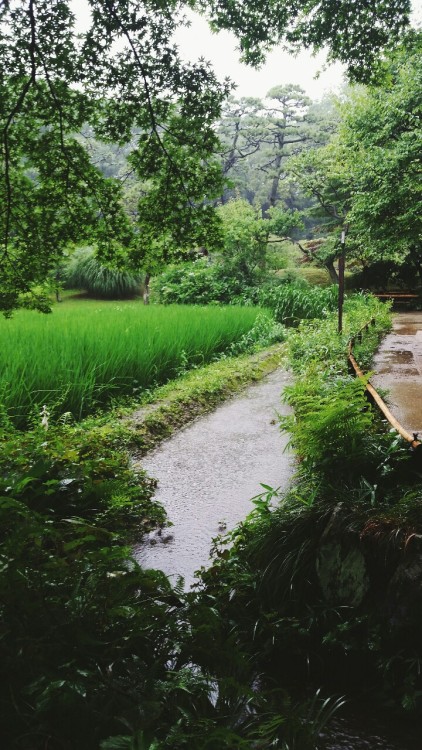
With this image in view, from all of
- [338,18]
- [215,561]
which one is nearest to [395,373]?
[338,18]

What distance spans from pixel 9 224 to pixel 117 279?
1829 centimetres

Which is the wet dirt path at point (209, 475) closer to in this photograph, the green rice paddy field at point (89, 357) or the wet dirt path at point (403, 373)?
the green rice paddy field at point (89, 357)

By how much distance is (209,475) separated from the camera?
5.43 m

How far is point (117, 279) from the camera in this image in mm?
22375

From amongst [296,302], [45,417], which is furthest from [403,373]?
[296,302]

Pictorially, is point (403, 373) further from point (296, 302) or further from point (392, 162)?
point (296, 302)

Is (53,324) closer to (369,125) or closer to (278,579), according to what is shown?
(278,579)

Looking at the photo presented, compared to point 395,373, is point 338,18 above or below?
above

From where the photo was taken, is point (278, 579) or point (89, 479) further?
point (89, 479)

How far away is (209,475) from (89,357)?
2.53 metres

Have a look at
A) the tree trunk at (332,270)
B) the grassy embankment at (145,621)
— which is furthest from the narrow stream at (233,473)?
the tree trunk at (332,270)

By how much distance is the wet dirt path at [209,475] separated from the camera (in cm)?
398

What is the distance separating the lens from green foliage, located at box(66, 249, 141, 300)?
22.1 meters

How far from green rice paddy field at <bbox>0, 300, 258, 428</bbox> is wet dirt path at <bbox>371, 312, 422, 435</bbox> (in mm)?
3388
